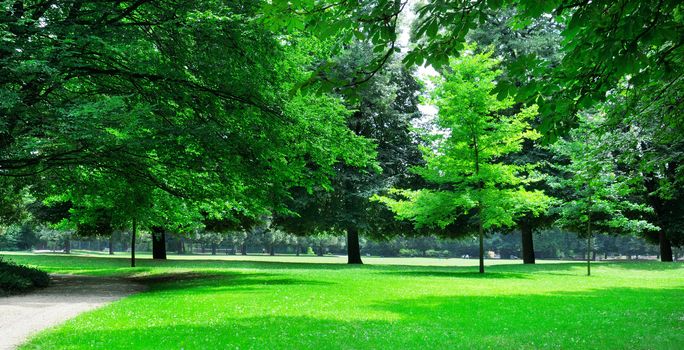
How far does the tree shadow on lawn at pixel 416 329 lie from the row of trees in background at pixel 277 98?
3093 mm

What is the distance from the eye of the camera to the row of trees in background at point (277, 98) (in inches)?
187

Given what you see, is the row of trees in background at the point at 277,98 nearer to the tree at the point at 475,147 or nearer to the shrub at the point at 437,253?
the tree at the point at 475,147

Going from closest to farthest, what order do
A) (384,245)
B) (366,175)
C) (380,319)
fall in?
(380,319) → (366,175) → (384,245)

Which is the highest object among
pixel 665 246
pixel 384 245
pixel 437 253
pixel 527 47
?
pixel 527 47

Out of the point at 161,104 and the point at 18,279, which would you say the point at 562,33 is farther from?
the point at 18,279

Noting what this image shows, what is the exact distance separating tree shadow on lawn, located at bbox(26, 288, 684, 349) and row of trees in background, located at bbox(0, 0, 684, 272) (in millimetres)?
3093

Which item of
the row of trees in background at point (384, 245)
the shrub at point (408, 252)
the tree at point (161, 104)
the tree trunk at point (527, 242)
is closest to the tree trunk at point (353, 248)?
the tree trunk at point (527, 242)

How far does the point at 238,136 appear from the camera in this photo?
14.8 meters

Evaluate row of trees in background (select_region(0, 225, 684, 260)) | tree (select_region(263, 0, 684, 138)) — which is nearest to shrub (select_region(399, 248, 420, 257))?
row of trees in background (select_region(0, 225, 684, 260))

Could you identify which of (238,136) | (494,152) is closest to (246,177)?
Answer: (238,136)

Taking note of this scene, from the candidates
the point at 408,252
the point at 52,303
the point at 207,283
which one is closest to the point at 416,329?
the point at 52,303

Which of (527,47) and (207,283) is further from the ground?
(527,47)

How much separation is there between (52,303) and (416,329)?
385 inches

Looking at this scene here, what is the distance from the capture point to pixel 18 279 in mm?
16219
